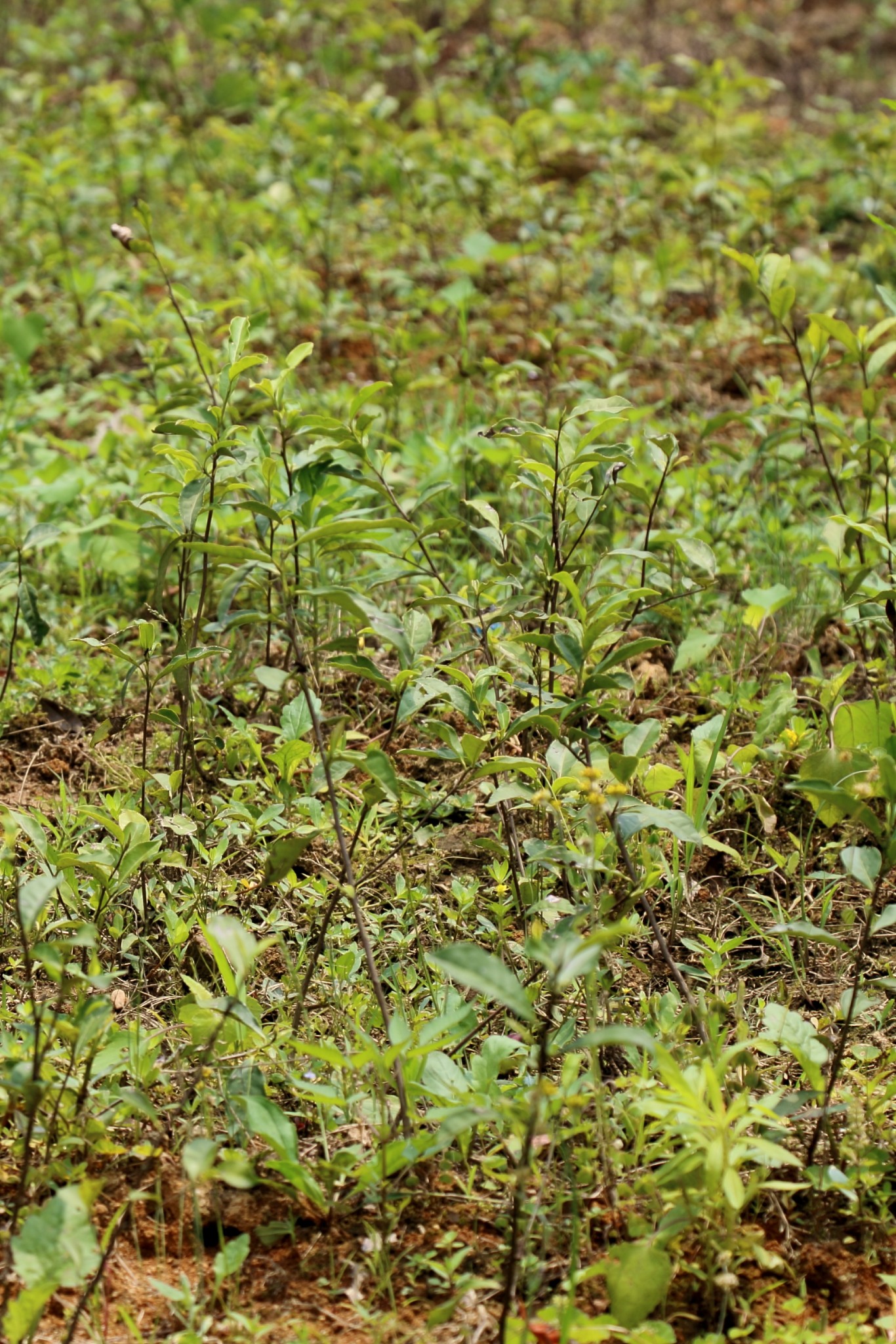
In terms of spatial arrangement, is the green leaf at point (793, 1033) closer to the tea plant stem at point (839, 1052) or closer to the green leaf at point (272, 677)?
the tea plant stem at point (839, 1052)

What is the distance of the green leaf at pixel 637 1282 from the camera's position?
5.10 feet

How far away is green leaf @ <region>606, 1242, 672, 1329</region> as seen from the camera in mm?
1554

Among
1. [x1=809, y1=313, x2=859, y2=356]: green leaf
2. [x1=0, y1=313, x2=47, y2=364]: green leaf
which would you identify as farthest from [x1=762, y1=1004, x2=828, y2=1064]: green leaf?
[x1=0, y1=313, x2=47, y2=364]: green leaf

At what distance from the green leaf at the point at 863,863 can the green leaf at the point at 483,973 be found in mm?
576

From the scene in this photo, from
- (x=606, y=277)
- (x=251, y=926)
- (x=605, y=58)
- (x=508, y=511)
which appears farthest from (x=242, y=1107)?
(x=605, y=58)

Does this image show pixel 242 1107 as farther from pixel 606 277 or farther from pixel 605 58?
pixel 605 58

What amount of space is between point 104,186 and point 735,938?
15.7 feet

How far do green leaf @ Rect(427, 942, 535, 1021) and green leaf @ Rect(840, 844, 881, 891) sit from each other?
1.89 ft

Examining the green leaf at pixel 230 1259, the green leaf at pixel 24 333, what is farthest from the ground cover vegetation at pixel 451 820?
the green leaf at pixel 24 333

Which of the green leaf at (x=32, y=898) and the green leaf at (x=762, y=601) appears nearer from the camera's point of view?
the green leaf at (x=32, y=898)

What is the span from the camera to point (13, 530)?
11.0 feet

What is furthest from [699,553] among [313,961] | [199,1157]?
[199,1157]

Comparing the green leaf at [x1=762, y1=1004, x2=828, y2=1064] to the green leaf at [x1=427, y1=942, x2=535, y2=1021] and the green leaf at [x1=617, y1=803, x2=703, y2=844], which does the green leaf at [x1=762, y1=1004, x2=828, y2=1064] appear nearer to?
the green leaf at [x1=617, y1=803, x2=703, y2=844]

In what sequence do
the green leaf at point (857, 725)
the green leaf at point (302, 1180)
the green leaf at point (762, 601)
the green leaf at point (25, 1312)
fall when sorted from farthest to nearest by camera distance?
the green leaf at point (762, 601) < the green leaf at point (857, 725) < the green leaf at point (302, 1180) < the green leaf at point (25, 1312)
